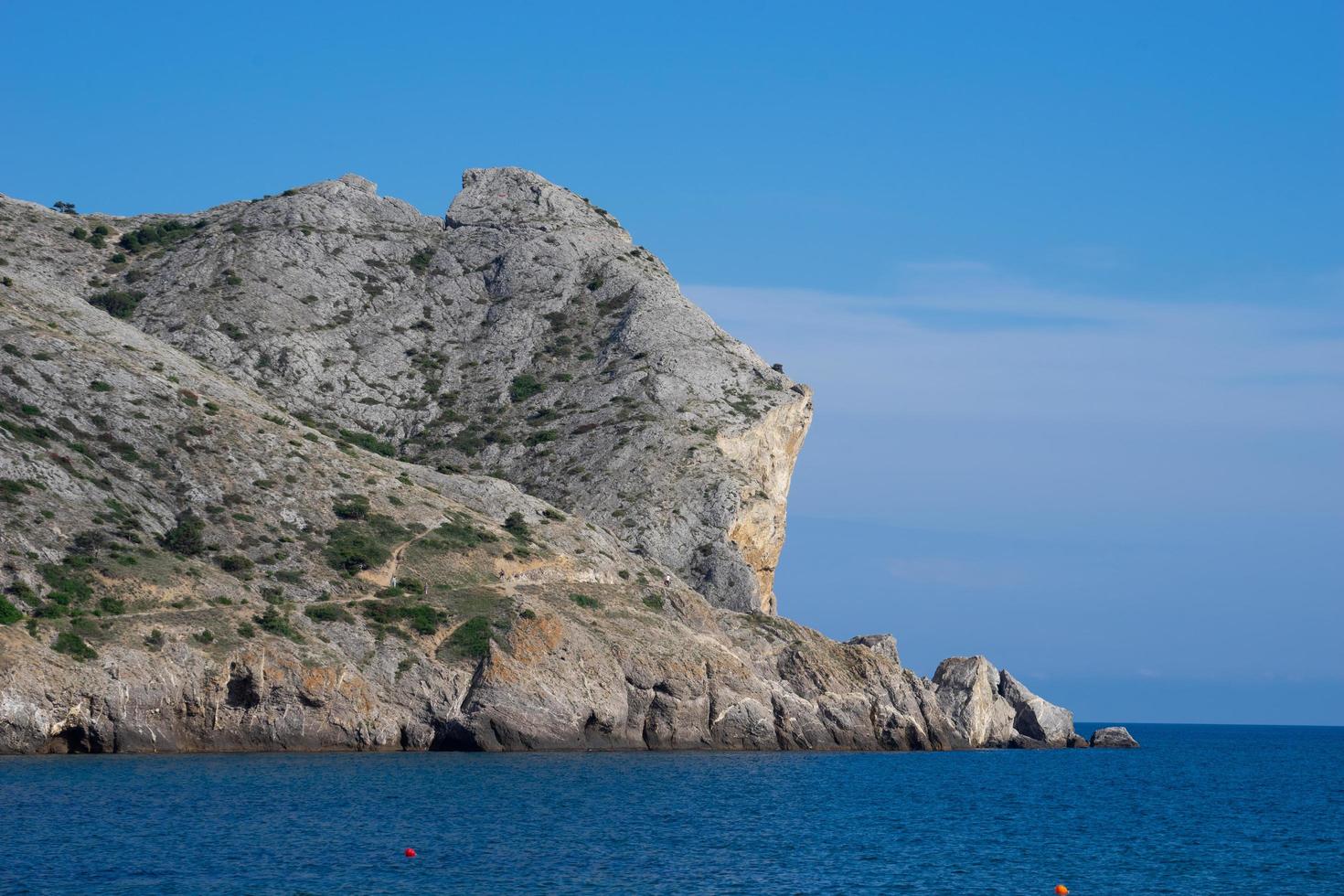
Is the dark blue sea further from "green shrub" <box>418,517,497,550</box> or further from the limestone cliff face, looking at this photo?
the limestone cliff face

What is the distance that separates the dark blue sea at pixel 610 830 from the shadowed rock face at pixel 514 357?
120 feet

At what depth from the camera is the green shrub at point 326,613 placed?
85.0 metres

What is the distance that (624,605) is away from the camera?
9712 cm

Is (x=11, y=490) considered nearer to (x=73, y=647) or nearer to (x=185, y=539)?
(x=185, y=539)

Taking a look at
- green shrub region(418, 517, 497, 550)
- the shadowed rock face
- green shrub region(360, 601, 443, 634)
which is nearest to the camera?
green shrub region(360, 601, 443, 634)

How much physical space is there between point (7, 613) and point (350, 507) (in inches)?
1139

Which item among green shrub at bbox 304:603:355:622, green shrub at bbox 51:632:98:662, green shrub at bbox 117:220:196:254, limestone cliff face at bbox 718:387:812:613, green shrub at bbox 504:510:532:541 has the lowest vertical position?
green shrub at bbox 51:632:98:662

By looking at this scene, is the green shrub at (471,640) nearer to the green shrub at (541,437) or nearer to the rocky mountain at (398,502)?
the rocky mountain at (398,502)

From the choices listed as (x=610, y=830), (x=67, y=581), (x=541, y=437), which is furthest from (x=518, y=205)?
(x=610, y=830)

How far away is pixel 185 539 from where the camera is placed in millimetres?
89062

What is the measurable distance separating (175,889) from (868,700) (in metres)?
68.2

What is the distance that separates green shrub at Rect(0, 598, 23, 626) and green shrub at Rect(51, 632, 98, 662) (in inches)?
93.9

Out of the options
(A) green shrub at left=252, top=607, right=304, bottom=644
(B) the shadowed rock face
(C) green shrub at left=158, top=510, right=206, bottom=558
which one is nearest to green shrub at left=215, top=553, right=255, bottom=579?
(C) green shrub at left=158, top=510, right=206, bottom=558

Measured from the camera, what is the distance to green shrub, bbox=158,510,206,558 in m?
88.6
